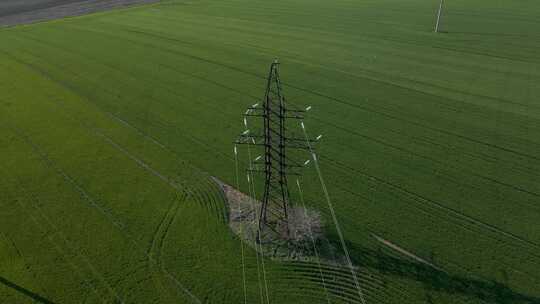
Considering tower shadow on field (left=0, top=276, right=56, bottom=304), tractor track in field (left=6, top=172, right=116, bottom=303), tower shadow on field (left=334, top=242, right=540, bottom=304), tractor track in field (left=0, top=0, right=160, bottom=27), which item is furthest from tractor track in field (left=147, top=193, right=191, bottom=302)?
tractor track in field (left=0, top=0, right=160, bottom=27)

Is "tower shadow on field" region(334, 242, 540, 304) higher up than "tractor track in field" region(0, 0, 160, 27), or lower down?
lower down

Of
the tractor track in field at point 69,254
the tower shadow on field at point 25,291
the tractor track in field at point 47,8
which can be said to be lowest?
the tower shadow on field at point 25,291

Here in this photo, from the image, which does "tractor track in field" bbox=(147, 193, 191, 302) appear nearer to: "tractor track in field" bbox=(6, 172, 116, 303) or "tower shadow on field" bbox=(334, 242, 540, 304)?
"tractor track in field" bbox=(6, 172, 116, 303)

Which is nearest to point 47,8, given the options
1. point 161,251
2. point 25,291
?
point 25,291

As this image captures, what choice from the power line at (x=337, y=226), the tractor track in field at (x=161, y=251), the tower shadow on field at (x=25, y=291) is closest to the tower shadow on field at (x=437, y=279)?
the power line at (x=337, y=226)

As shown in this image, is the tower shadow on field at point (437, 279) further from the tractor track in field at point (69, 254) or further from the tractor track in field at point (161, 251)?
the tractor track in field at point (69, 254)

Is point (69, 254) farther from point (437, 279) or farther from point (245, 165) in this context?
point (437, 279)
